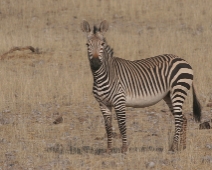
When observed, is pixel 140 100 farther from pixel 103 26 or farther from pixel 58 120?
pixel 58 120

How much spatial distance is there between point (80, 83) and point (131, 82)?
18.1 ft

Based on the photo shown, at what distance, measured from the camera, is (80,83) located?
50.9 feet

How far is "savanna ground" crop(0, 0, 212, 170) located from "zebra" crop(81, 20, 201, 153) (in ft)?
1.79

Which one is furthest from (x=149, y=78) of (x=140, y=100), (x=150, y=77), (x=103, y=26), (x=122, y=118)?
(x=103, y=26)

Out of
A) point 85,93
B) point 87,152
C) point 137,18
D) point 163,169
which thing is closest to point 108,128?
point 87,152

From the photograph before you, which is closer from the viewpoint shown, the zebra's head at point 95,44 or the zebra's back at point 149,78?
Result: the zebra's head at point 95,44

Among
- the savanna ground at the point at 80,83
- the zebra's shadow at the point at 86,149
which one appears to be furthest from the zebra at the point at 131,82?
the savanna ground at the point at 80,83

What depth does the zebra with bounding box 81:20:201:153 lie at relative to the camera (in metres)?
9.70

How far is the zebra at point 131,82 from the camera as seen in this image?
9697mm

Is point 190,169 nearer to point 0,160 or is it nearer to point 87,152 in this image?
point 87,152

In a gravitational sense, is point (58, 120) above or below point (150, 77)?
below

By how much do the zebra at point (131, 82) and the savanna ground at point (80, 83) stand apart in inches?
21.5

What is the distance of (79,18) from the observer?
24.9 meters

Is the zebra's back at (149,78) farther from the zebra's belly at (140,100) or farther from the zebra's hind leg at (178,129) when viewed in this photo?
the zebra's hind leg at (178,129)
